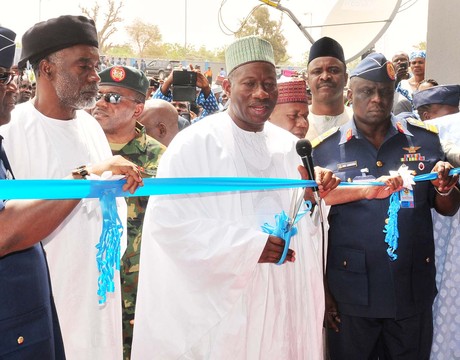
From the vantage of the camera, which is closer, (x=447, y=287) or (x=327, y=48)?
(x=447, y=287)

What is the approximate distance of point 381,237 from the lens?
11.1 ft

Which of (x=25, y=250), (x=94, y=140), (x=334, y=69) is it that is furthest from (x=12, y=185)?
(x=334, y=69)

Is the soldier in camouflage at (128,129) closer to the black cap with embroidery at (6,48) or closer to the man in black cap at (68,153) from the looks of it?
the man in black cap at (68,153)

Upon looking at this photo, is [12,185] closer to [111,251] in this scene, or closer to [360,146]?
[111,251]

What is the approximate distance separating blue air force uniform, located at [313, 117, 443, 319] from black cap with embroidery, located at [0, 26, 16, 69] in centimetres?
206

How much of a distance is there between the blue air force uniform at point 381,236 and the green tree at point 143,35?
73.1m

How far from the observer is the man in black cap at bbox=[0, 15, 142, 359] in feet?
9.80

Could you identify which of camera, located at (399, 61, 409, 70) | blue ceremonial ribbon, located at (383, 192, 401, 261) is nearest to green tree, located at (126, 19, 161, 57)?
camera, located at (399, 61, 409, 70)

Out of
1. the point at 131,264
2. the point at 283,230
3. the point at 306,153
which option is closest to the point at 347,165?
the point at 283,230

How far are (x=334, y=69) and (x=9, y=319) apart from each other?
3.41 meters

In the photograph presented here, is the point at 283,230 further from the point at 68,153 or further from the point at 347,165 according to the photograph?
the point at 68,153

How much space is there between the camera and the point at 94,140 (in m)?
3.31

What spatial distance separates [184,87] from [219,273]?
12.8ft

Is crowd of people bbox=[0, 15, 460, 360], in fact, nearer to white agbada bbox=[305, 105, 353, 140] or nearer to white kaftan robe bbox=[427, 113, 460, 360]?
white kaftan robe bbox=[427, 113, 460, 360]
